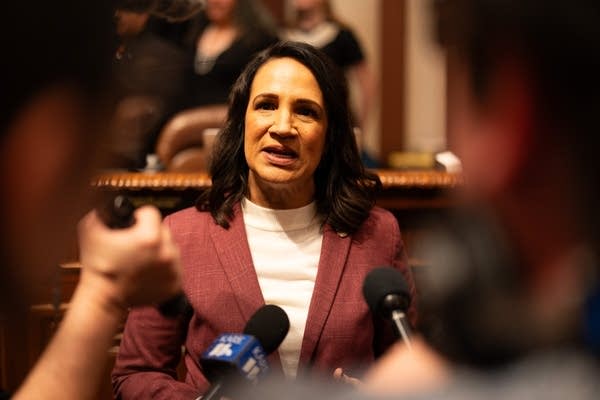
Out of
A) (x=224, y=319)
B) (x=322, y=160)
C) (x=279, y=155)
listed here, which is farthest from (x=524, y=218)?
(x=322, y=160)

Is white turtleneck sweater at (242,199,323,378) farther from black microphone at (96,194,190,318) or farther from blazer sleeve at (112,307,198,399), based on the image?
black microphone at (96,194,190,318)

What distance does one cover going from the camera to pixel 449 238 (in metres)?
0.75

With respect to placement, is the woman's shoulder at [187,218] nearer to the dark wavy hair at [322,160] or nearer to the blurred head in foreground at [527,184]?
the dark wavy hair at [322,160]

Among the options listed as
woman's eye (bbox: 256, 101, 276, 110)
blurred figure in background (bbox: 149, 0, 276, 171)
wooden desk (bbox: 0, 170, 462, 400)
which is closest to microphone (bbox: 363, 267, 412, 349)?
woman's eye (bbox: 256, 101, 276, 110)

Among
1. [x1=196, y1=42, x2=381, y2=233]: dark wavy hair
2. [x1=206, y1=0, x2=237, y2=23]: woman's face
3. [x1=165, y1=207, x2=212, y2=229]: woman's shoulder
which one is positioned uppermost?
[x1=206, y1=0, x2=237, y2=23]: woman's face

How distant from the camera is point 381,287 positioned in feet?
5.23

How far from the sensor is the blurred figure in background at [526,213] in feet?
2.21

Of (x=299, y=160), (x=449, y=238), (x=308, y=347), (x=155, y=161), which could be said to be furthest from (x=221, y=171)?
(x=449, y=238)

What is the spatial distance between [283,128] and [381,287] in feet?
2.45

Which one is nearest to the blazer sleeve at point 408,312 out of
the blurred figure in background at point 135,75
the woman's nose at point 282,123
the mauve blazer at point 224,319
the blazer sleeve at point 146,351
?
the mauve blazer at point 224,319

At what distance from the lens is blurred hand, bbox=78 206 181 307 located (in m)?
1.05

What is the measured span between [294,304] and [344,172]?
46 cm

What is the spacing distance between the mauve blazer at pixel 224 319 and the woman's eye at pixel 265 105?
0.32 m

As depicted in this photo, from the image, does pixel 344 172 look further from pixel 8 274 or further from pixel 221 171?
pixel 8 274
